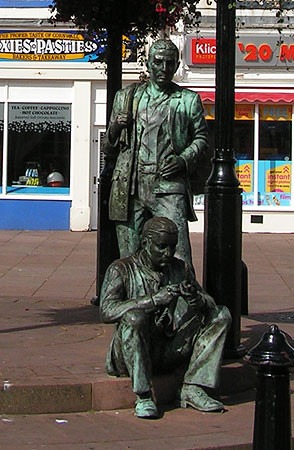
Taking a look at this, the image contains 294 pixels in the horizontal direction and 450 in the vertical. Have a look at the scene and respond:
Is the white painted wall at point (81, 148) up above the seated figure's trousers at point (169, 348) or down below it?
above

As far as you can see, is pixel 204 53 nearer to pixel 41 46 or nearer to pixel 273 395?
pixel 41 46

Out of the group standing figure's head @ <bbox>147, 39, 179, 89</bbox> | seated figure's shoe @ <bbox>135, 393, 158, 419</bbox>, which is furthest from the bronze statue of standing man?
seated figure's shoe @ <bbox>135, 393, 158, 419</bbox>

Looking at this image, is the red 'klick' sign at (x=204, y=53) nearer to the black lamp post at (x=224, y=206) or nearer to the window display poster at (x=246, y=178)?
the window display poster at (x=246, y=178)

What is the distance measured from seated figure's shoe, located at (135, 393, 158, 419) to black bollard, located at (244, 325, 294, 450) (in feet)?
4.41

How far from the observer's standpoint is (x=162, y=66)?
21.1ft

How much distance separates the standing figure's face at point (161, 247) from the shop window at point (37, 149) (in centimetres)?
1302

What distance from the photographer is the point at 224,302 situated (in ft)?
21.4

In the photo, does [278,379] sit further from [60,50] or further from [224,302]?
[60,50]

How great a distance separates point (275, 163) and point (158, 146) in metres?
12.4

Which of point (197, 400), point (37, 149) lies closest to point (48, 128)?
point (37, 149)

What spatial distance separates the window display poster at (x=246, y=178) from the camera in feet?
61.4

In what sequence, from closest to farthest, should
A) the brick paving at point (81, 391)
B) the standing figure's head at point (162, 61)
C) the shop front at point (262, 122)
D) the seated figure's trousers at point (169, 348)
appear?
the brick paving at point (81, 391) → the seated figure's trousers at point (169, 348) → the standing figure's head at point (162, 61) → the shop front at point (262, 122)

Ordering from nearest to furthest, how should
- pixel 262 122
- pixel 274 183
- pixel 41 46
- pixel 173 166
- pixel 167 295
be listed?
pixel 167 295 < pixel 173 166 < pixel 41 46 < pixel 262 122 < pixel 274 183

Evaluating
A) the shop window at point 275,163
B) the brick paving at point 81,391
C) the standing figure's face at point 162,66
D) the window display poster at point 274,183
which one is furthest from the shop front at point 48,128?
the standing figure's face at point 162,66
